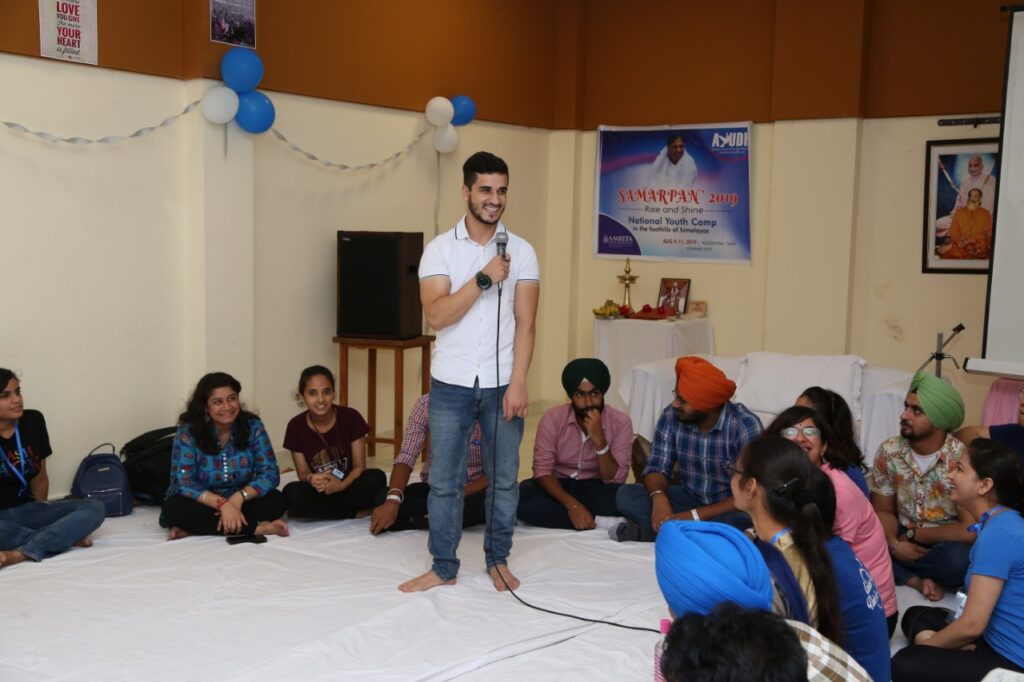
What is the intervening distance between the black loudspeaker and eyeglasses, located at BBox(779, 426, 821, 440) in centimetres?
263

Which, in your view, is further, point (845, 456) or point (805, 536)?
point (845, 456)

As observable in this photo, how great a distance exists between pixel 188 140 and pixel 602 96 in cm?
360

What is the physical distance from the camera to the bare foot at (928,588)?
3.67 m

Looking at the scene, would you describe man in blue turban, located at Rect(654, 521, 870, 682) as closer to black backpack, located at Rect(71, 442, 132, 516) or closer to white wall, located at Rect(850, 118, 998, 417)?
black backpack, located at Rect(71, 442, 132, 516)

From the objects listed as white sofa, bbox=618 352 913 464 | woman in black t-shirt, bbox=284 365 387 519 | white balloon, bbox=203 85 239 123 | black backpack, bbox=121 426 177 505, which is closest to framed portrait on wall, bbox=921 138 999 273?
white sofa, bbox=618 352 913 464

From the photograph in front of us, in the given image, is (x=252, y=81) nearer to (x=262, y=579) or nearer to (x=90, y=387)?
(x=90, y=387)

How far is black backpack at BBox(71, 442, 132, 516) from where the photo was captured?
454 cm

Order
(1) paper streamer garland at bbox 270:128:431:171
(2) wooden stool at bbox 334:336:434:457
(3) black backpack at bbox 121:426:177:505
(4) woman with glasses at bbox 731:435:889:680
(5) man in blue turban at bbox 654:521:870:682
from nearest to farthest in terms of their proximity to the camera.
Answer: (5) man in blue turban at bbox 654:521:870:682 → (4) woman with glasses at bbox 731:435:889:680 → (3) black backpack at bbox 121:426:177:505 → (1) paper streamer garland at bbox 270:128:431:171 → (2) wooden stool at bbox 334:336:434:457

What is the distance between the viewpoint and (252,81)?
515 cm

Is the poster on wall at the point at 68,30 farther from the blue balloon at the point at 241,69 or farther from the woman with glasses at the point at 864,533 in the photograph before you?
the woman with glasses at the point at 864,533

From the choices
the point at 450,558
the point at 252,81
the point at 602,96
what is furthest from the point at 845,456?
the point at 602,96

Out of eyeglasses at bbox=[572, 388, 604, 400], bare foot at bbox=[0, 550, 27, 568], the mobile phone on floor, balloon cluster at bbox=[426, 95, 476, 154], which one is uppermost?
balloon cluster at bbox=[426, 95, 476, 154]

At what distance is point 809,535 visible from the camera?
88.6 inches

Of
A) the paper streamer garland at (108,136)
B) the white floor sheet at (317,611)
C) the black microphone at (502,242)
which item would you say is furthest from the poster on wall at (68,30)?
the black microphone at (502,242)
